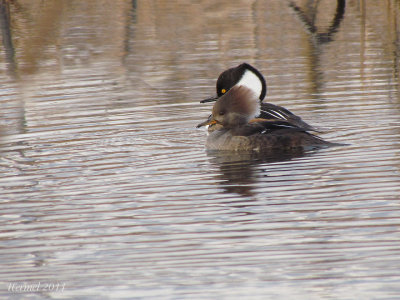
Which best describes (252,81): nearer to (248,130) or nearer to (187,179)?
(248,130)

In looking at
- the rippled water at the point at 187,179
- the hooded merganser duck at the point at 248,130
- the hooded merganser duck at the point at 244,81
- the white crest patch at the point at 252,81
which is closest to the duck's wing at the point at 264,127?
the hooded merganser duck at the point at 248,130

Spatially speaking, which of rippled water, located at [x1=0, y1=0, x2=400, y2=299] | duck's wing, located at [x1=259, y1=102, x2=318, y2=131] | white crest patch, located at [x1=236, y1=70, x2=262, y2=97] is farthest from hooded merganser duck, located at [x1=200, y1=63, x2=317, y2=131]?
rippled water, located at [x1=0, y1=0, x2=400, y2=299]

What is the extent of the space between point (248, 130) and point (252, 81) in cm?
131

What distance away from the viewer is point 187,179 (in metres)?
7.07

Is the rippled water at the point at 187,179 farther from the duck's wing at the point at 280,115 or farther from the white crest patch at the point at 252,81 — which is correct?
the white crest patch at the point at 252,81

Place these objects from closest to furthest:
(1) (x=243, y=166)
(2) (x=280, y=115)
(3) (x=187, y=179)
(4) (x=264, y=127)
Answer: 1. (3) (x=187, y=179)
2. (1) (x=243, y=166)
3. (4) (x=264, y=127)
4. (2) (x=280, y=115)

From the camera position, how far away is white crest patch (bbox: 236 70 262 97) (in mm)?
9416

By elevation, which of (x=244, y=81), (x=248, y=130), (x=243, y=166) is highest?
(x=244, y=81)

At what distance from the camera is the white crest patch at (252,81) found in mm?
9416

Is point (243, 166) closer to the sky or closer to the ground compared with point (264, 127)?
closer to the ground

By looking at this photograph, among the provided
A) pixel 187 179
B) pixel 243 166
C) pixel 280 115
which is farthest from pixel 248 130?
pixel 187 179

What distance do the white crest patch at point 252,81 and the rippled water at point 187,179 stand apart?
69 cm

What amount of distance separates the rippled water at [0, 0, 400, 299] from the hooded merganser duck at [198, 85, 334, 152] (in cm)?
21

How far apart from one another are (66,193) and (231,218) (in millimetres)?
1584
